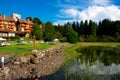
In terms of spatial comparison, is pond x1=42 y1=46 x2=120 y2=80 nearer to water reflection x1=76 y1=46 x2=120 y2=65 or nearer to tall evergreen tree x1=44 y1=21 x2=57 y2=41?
water reflection x1=76 y1=46 x2=120 y2=65

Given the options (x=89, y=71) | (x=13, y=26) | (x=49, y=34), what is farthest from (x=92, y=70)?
(x=13, y=26)

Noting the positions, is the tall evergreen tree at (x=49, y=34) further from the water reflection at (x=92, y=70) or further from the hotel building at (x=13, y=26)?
→ the water reflection at (x=92, y=70)

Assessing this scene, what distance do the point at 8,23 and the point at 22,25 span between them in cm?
970

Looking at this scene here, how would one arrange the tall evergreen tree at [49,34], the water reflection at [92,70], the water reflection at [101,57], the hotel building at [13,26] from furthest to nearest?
the hotel building at [13,26] → the tall evergreen tree at [49,34] → the water reflection at [101,57] → the water reflection at [92,70]

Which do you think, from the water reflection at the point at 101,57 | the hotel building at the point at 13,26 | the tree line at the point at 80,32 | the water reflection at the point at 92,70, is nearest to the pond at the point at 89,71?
the water reflection at the point at 92,70

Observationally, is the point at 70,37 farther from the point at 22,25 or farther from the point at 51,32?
the point at 22,25

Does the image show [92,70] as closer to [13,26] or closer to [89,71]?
[89,71]

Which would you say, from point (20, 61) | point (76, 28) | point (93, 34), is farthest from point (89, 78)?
point (76, 28)

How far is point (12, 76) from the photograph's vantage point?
78.2 feet

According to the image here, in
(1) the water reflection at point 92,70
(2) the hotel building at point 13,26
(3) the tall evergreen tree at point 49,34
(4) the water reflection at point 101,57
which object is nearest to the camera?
(1) the water reflection at point 92,70

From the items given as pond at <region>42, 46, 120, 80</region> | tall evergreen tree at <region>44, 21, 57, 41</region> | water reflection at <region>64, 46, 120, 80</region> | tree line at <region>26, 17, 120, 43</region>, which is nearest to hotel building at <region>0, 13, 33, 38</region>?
tree line at <region>26, 17, 120, 43</region>

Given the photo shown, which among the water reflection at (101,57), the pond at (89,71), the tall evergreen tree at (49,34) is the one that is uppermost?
the tall evergreen tree at (49,34)

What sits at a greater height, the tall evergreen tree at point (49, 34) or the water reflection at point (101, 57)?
the tall evergreen tree at point (49, 34)

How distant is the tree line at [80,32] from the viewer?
10669 centimetres
